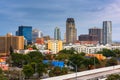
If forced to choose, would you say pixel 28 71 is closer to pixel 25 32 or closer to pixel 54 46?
pixel 54 46

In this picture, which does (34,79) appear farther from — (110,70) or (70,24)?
(70,24)

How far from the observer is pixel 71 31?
6944 centimetres

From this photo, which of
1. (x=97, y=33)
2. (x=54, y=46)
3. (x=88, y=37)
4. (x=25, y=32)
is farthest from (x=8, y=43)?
(x=97, y=33)

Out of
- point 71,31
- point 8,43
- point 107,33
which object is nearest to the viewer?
point 8,43

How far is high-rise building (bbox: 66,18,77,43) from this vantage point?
2689 inches

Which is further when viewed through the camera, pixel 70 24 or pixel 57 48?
pixel 70 24

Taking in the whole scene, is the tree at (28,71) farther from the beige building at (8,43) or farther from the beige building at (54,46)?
the beige building at (54,46)

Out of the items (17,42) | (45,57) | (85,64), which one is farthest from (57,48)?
(85,64)

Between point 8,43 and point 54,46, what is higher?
point 8,43

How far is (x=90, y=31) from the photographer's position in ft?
252

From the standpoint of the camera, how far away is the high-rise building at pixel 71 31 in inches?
2689

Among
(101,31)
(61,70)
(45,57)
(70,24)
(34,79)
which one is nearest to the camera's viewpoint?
(34,79)

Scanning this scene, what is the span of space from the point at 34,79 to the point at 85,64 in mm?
5708

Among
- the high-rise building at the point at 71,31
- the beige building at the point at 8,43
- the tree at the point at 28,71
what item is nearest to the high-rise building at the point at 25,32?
the high-rise building at the point at 71,31
